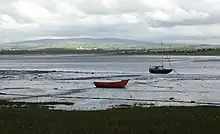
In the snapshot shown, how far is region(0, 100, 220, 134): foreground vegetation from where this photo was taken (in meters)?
19.0

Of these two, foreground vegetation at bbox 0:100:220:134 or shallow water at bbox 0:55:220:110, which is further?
shallow water at bbox 0:55:220:110

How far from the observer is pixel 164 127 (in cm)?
1977

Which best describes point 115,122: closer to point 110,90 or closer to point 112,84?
point 110,90

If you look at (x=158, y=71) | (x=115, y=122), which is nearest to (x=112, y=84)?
(x=115, y=122)

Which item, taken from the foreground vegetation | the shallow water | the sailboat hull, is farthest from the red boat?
the sailboat hull

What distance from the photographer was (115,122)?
2191 centimetres

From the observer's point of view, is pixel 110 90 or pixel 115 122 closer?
pixel 115 122

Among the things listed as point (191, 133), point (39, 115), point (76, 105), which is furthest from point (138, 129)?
point (76, 105)

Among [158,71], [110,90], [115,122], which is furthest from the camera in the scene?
[158,71]

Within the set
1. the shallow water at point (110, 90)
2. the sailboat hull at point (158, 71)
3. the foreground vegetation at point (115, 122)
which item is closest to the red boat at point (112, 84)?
the shallow water at point (110, 90)

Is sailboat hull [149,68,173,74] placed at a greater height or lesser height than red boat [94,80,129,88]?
lesser

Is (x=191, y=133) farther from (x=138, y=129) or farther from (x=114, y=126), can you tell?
(x=114, y=126)

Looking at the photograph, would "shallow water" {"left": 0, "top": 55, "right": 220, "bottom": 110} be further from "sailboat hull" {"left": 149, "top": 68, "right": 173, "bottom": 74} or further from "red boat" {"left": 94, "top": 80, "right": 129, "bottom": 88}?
"sailboat hull" {"left": 149, "top": 68, "right": 173, "bottom": 74}

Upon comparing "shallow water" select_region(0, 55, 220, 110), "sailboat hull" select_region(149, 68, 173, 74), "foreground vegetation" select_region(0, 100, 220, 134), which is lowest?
"sailboat hull" select_region(149, 68, 173, 74)
